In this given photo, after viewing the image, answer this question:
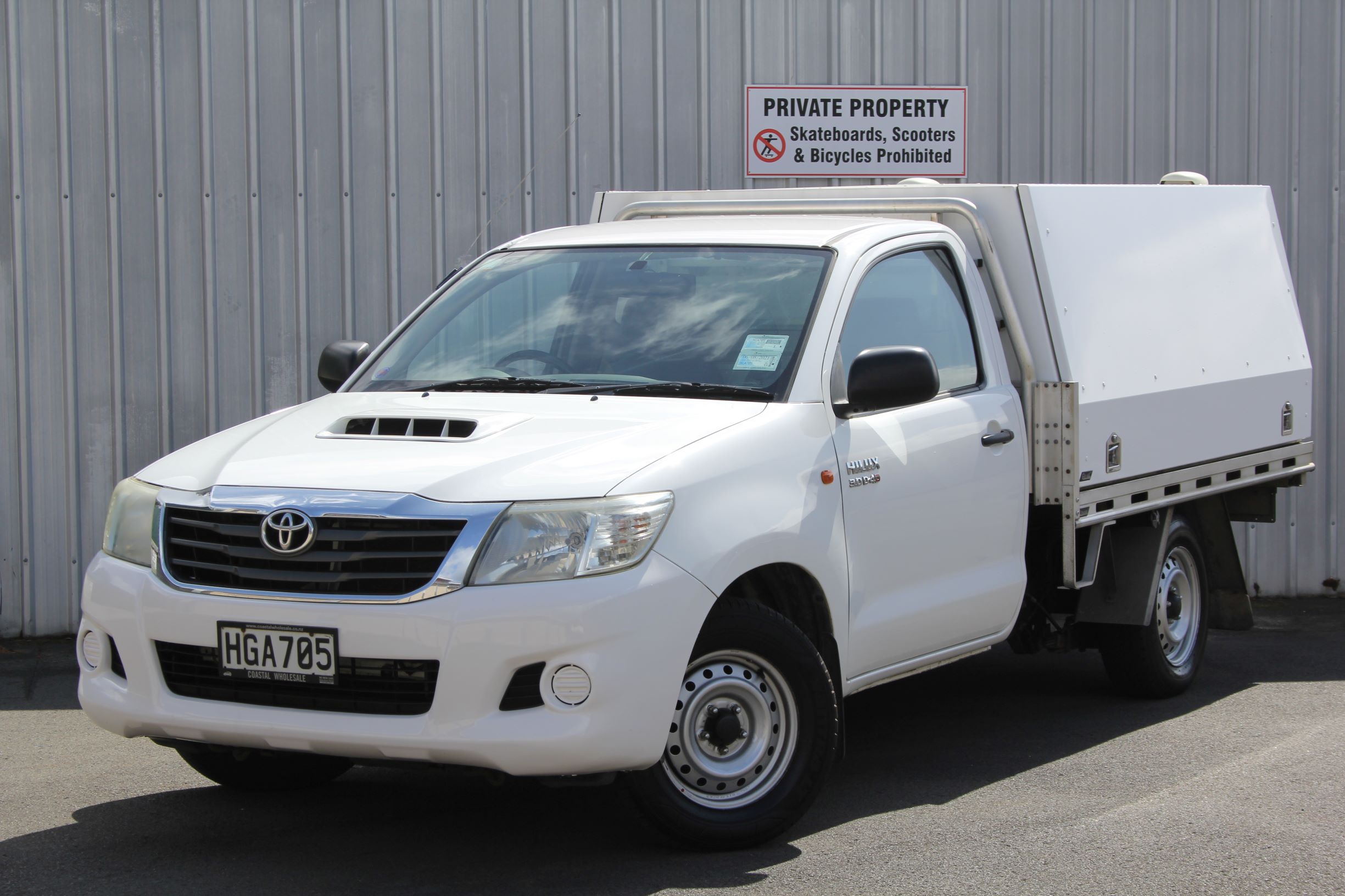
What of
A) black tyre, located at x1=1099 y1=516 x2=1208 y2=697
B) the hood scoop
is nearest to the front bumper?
the hood scoop

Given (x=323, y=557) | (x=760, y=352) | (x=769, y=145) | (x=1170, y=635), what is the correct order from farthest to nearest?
(x=769, y=145)
(x=1170, y=635)
(x=760, y=352)
(x=323, y=557)

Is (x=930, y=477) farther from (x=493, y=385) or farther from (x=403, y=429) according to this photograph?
(x=403, y=429)

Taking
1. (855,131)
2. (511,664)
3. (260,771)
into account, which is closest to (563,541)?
(511,664)

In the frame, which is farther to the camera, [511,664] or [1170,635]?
[1170,635]

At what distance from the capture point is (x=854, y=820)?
5328mm

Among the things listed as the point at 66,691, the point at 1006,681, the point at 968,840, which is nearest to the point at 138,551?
the point at 968,840

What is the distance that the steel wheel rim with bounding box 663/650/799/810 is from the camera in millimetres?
4730

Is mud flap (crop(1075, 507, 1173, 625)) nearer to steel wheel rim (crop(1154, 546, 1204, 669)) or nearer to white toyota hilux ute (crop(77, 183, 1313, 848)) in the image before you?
white toyota hilux ute (crop(77, 183, 1313, 848))

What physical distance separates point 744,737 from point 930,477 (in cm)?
130

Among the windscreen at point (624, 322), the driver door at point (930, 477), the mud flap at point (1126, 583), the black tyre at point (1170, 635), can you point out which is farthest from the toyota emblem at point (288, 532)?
the black tyre at point (1170, 635)

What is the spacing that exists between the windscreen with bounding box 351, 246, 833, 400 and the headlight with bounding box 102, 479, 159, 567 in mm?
1057

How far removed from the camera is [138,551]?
192 inches

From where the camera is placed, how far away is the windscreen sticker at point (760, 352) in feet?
17.4

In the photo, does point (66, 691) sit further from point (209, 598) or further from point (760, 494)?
point (760, 494)
